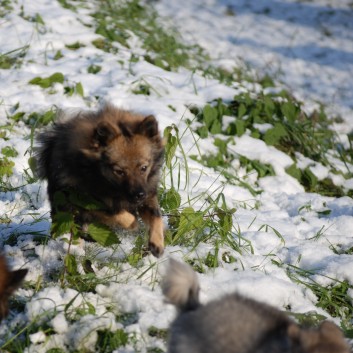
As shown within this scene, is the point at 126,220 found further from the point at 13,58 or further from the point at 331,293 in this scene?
the point at 13,58

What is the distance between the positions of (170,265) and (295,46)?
11798 millimetres

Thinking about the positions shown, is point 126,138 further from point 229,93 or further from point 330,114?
point 330,114

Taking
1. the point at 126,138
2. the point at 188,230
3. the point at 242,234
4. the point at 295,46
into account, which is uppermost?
the point at 126,138

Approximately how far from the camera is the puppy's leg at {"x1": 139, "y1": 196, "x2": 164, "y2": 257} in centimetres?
450

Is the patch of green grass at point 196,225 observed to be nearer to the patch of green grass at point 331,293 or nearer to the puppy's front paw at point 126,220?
the puppy's front paw at point 126,220

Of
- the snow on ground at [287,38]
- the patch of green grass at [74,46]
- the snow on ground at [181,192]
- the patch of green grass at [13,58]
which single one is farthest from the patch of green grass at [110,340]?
the snow on ground at [287,38]

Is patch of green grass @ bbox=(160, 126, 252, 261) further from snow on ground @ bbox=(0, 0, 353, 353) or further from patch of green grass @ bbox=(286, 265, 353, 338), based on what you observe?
patch of green grass @ bbox=(286, 265, 353, 338)

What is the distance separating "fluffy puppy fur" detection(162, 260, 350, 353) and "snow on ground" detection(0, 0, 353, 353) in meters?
0.75

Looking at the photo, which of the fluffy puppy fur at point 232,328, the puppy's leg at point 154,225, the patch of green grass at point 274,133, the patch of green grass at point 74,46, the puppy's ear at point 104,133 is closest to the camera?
the fluffy puppy fur at point 232,328

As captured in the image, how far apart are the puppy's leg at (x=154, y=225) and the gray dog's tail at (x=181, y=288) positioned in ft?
4.45

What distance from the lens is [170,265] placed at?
3.16 metres

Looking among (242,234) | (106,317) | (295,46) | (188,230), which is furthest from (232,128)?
(295,46)

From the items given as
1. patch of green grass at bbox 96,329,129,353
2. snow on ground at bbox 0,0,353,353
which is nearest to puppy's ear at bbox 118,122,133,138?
snow on ground at bbox 0,0,353,353

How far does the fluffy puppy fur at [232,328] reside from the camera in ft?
8.86
